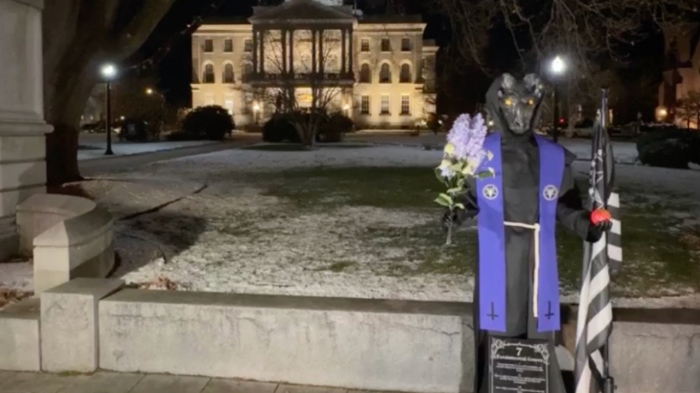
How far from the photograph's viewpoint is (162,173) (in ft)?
78.8

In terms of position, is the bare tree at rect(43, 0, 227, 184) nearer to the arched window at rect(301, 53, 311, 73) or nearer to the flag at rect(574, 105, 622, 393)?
the flag at rect(574, 105, 622, 393)

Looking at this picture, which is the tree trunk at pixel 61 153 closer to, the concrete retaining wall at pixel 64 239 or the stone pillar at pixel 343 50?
the concrete retaining wall at pixel 64 239

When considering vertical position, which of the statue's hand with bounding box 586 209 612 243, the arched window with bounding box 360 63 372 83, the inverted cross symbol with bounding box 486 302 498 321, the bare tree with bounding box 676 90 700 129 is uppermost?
the arched window with bounding box 360 63 372 83

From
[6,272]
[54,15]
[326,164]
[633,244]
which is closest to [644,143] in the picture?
[326,164]

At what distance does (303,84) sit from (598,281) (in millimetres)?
62872

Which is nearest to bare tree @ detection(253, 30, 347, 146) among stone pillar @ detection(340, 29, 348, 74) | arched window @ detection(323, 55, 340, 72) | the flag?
arched window @ detection(323, 55, 340, 72)

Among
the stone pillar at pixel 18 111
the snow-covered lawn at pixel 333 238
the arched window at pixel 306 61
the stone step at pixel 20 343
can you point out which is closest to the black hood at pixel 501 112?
the stone step at pixel 20 343

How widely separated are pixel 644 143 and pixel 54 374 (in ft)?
91.6

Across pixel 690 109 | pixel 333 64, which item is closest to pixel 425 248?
pixel 690 109

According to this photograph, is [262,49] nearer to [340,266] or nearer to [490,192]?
[340,266]

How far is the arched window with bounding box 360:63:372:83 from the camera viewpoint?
101 meters

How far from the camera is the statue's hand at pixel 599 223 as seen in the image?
169 inches

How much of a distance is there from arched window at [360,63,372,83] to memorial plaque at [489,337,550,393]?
98.0 m

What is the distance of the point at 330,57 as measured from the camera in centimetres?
9681
